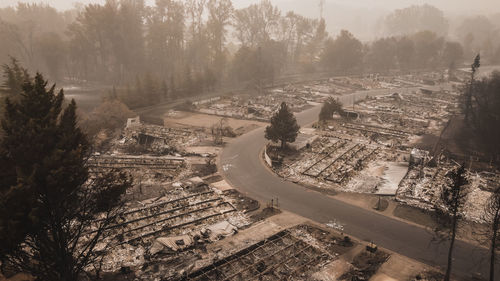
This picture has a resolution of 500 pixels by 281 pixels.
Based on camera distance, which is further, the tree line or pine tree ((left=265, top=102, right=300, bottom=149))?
the tree line

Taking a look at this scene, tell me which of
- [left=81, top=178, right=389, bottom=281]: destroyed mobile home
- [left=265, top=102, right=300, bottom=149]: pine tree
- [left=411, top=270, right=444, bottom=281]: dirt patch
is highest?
[left=265, top=102, right=300, bottom=149]: pine tree

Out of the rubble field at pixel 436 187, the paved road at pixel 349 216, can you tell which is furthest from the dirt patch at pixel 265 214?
the rubble field at pixel 436 187

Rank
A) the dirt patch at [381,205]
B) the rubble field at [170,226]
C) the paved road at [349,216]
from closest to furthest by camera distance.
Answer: the rubble field at [170,226] < the paved road at [349,216] < the dirt patch at [381,205]

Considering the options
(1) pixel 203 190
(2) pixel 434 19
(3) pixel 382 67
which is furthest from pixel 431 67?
(1) pixel 203 190

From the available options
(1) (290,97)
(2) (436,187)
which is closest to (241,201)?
(2) (436,187)

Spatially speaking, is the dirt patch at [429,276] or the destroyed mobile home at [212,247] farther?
the destroyed mobile home at [212,247]

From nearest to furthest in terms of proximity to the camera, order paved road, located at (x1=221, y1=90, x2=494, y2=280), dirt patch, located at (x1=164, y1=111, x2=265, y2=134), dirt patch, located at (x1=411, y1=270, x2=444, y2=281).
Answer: dirt patch, located at (x1=411, y1=270, x2=444, y2=281)
paved road, located at (x1=221, y1=90, x2=494, y2=280)
dirt patch, located at (x1=164, y1=111, x2=265, y2=134)

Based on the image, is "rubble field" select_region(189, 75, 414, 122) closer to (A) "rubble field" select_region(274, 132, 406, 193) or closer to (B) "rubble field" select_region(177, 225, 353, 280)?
(A) "rubble field" select_region(274, 132, 406, 193)

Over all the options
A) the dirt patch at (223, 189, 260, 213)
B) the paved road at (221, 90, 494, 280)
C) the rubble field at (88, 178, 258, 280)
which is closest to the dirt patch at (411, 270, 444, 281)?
the paved road at (221, 90, 494, 280)

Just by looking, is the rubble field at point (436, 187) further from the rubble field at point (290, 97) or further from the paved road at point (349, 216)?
the rubble field at point (290, 97)
